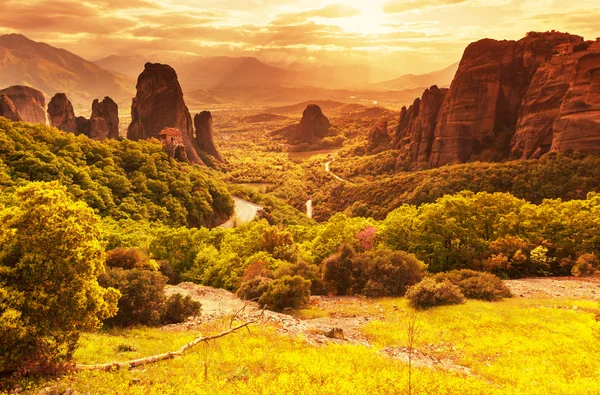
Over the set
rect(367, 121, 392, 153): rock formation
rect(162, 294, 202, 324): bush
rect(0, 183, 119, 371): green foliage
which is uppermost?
rect(0, 183, 119, 371): green foliage

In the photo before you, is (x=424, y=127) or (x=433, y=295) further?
(x=424, y=127)

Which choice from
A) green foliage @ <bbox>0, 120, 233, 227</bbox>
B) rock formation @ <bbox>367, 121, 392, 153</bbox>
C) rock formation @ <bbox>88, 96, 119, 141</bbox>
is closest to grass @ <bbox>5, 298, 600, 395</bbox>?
green foliage @ <bbox>0, 120, 233, 227</bbox>

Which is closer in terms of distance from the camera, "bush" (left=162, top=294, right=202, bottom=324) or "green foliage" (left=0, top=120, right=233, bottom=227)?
"bush" (left=162, top=294, right=202, bottom=324)

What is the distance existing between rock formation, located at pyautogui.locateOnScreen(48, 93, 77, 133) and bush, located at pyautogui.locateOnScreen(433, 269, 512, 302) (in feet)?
409

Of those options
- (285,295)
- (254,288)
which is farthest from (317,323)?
(254,288)

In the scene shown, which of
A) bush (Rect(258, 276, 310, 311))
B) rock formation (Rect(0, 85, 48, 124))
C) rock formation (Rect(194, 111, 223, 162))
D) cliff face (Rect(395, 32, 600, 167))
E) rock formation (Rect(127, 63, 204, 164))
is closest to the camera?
bush (Rect(258, 276, 310, 311))

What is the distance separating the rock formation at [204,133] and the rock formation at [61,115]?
165 ft

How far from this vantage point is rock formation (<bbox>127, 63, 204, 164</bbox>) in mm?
137375

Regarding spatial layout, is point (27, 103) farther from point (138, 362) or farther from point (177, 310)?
point (138, 362)

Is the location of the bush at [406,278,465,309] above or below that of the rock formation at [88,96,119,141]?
Answer: below

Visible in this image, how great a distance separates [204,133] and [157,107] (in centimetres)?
2934

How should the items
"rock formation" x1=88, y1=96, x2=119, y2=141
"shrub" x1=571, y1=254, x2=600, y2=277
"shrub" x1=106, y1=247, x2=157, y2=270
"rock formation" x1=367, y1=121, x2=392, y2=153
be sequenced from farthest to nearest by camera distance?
"rock formation" x1=367, y1=121, x2=392, y2=153 < "rock formation" x1=88, y1=96, x2=119, y2=141 < "shrub" x1=571, y1=254, x2=600, y2=277 < "shrub" x1=106, y1=247, x2=157, y2=270

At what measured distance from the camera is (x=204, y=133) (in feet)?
545

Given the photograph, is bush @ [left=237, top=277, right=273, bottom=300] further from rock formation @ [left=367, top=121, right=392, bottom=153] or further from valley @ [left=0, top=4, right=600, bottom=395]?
rock formation @ [left=367, top=121, right=392, bottom=153]
